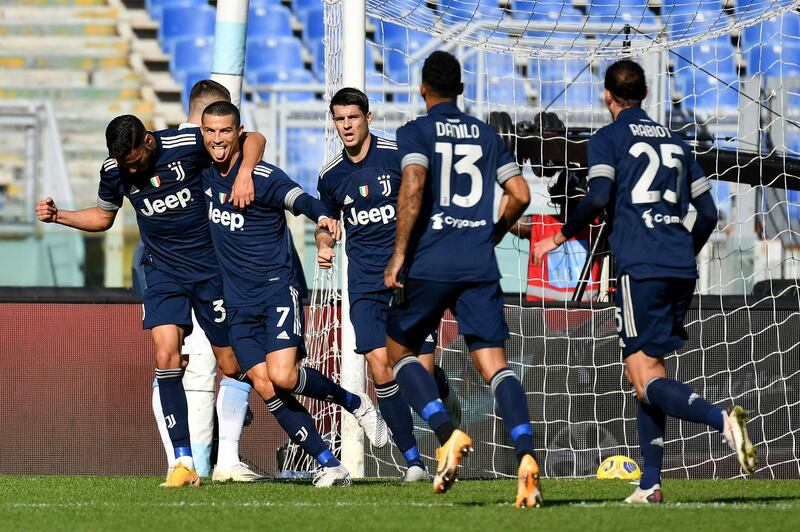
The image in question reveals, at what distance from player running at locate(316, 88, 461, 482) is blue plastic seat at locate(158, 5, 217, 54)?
13.2 m

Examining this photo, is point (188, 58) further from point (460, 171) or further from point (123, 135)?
point (460, 171)

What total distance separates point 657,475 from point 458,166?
1640 mm

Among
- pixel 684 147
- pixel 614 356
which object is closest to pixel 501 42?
pixel 614 356

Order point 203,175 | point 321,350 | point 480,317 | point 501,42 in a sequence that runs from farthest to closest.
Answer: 1. point 501,42
2. point 321,350
3. point 203,175
4. point 480,317

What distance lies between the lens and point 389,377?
701cm

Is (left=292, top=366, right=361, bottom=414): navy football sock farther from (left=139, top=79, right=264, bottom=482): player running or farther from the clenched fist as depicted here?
the clenched fist

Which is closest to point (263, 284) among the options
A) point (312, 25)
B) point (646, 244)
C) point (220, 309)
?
point (220, 309)

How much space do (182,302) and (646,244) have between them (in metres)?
2.68

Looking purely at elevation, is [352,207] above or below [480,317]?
above

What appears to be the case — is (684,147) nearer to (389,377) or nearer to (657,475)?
(657,475)

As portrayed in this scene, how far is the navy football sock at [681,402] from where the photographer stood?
202 inches

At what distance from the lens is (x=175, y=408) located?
6.79 metres

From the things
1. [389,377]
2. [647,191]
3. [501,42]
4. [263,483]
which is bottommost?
[263,483]

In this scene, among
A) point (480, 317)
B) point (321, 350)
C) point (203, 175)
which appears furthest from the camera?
point (321, 350)
